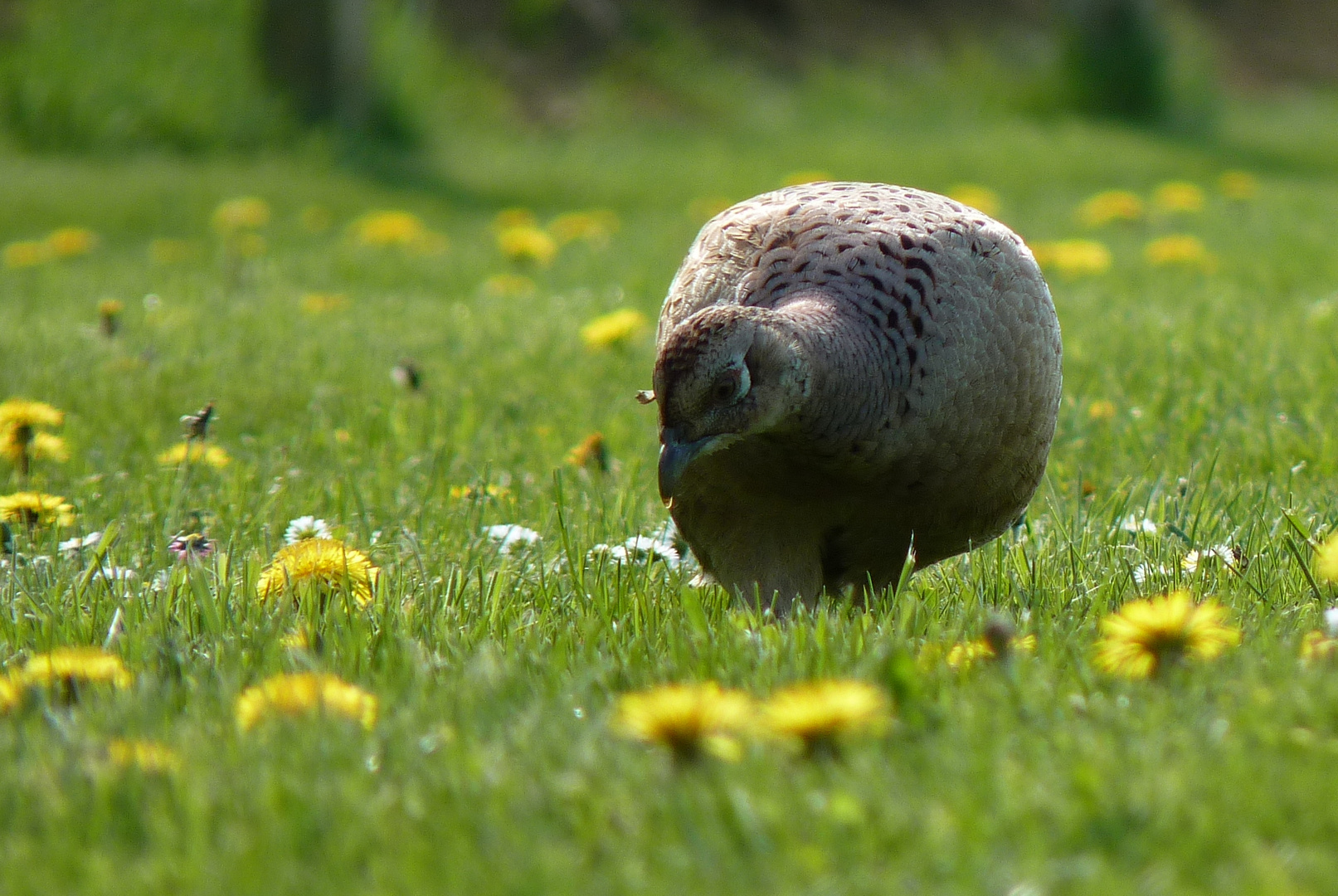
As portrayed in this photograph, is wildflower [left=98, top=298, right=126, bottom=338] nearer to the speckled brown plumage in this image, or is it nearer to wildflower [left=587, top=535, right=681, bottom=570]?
wildflower [left=587, top=535, right=681, bottom=570]

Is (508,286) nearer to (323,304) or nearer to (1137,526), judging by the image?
(323,304)

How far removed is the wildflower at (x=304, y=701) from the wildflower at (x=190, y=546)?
3.22ft

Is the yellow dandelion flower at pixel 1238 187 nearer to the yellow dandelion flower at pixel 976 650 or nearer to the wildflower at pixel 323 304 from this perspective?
the wildflower at pixel 323 304

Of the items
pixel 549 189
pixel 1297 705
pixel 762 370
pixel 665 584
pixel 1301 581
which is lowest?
pixel 549 189

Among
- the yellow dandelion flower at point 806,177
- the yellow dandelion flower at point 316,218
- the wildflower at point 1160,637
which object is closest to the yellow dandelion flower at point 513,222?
the yellow dandelion flower at point 316,218

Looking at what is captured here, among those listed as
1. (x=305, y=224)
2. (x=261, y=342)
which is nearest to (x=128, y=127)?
(x=305, y=224)

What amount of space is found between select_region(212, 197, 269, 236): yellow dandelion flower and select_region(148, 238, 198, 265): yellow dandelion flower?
0.28m

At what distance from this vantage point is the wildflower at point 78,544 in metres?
3.11

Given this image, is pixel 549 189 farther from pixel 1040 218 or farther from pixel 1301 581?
pixel 1301 581

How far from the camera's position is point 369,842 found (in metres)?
1.70

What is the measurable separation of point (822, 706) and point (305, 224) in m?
7.58

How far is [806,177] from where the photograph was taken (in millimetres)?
9211

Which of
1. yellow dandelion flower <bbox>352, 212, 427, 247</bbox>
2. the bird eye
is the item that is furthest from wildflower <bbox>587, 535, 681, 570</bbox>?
yellow dandelion flower <bbox>352, 212, 427, 247</bbox>

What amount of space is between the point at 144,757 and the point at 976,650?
121cm
